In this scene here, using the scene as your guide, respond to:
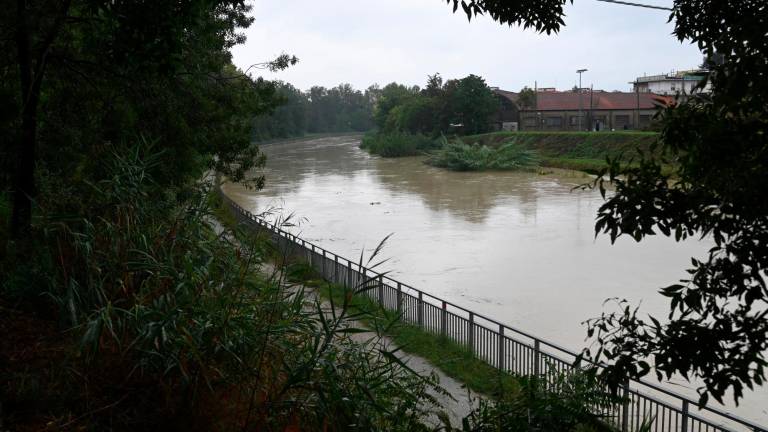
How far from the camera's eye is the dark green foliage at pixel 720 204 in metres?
3.58

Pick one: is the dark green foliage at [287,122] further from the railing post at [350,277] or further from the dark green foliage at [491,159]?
the railing post at [350,277]

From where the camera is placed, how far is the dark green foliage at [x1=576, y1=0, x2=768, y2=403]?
3576mm

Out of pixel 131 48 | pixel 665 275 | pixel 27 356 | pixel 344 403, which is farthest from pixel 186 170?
pixel 665 275

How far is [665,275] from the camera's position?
732 inches

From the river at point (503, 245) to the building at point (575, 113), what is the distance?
37960mm

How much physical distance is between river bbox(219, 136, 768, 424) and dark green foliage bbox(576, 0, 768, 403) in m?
6.20

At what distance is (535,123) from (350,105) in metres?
109

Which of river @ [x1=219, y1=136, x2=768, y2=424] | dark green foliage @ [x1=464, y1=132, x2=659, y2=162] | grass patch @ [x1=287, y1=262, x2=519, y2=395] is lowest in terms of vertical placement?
river @ [x1=219, y1=136, x2=768, y2=424]

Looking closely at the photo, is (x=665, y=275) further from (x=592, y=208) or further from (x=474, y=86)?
(x=474, y=86)

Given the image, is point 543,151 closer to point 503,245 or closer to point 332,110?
point 503,245

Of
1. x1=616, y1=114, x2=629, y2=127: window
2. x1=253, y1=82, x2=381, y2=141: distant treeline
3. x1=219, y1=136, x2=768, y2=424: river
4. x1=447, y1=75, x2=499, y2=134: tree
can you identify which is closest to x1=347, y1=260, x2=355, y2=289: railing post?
x1=219, y1=136, x2=768, y2=424: river

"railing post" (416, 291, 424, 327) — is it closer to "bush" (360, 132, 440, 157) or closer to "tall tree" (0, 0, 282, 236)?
"tall tree" (0, 0, 282, 236)

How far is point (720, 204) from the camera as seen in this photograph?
154 inches

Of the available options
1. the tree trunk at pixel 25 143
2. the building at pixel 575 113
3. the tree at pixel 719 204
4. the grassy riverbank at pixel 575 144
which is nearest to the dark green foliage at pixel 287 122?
the building at pixel 575 113
